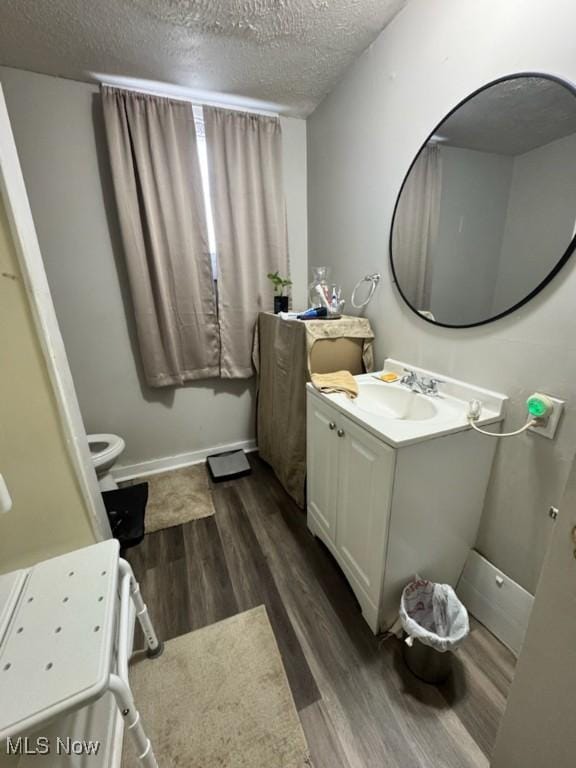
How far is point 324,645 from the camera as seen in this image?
114 centimetres

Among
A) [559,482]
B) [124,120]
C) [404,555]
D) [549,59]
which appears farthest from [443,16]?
[404,555]

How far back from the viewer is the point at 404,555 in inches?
42.3

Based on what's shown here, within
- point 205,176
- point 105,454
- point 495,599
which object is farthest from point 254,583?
point 205,176

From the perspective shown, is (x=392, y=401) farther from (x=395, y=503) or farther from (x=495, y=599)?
(x=495, y=599)

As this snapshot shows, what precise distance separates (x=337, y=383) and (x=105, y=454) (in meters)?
1.39

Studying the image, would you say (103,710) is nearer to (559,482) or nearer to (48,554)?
(48,554)

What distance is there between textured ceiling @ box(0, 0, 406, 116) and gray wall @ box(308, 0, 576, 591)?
0.20 meters

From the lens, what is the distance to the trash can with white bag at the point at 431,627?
96cm

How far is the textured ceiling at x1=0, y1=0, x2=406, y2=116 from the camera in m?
1.21

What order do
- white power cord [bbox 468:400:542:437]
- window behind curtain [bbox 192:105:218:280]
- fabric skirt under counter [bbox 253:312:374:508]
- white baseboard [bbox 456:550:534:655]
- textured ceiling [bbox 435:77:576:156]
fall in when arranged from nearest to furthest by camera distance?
textured ceiling [bbox 435:77:576:156]
white power cord [bbox 468:400:542:437]
white baseboard [bbox 456:550:534:655]
fabric skirt under counter [bbox 253:312:374:508]
window behind curtain [bbox 192:105:218:280]

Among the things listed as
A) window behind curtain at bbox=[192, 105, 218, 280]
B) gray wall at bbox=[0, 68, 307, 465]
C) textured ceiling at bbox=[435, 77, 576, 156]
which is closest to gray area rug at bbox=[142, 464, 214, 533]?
gray wall at bbox=[0, 68, 307, 465]

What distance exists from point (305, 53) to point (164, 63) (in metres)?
0.70

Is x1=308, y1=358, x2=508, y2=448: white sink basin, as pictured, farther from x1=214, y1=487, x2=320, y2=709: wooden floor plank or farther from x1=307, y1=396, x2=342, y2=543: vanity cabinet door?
x1=214, y1=487, x2=320, y2=709: wooden floor plank

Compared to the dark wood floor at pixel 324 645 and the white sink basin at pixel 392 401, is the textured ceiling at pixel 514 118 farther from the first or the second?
the dark wood floor at pixel 324 645
